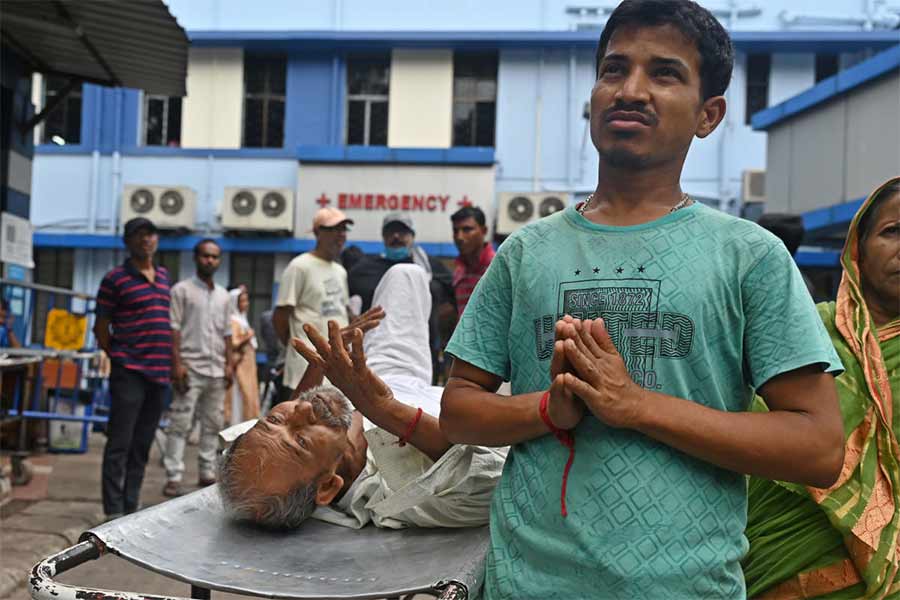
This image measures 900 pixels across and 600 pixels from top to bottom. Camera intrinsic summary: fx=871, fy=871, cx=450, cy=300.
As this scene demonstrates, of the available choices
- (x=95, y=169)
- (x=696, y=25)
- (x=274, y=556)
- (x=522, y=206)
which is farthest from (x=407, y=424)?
(x=95, y=169)

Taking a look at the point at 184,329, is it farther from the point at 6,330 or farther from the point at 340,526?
the point at 340,526

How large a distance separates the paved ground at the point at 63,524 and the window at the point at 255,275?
23.7 feet

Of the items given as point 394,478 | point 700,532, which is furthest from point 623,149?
point 394,478

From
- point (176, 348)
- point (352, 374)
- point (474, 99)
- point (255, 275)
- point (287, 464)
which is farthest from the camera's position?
point (474, 99)

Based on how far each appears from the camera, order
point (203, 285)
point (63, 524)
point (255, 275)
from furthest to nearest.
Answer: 1. point (255, 275)
2. point (203, 285)
3. point (63, 524)

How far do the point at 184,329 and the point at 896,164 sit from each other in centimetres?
619

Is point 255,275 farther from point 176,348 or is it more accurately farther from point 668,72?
point 668,72

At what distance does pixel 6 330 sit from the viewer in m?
6.78

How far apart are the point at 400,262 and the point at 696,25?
391 centimetres

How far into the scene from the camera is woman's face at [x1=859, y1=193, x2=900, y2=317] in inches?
73.4

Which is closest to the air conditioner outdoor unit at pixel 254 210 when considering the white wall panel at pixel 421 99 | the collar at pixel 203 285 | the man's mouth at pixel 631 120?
the white wall panel at pixel 421 99

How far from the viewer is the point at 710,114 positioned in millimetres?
1375

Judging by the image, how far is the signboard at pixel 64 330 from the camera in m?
7.05

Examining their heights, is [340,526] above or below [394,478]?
below
